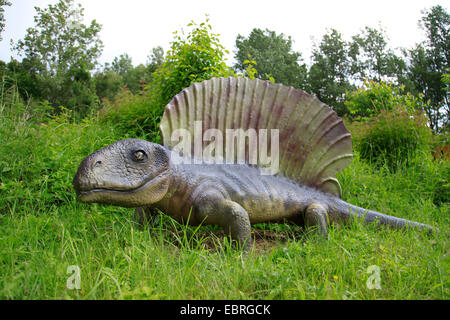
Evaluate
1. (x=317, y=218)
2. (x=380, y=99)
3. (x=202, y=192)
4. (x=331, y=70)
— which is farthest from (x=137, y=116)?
(x=331, y=70)

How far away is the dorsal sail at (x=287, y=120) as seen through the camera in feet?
8.29

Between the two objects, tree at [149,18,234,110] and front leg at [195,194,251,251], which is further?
tree at [149,18,234,110]

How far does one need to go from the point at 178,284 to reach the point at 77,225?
1309mm

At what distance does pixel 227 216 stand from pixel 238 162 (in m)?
0.53

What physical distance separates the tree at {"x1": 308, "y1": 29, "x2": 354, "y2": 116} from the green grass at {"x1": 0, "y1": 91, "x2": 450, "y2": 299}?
2259 centimetres

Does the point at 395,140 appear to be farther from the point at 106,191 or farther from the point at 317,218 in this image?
the point at 106,191

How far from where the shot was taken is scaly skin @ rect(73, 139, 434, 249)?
1858mm

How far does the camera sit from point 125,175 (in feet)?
6.25

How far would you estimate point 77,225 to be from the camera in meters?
2.53

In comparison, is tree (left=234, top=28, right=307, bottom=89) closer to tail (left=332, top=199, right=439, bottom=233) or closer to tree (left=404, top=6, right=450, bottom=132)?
tree (left=404, top=6, right=450, bottom=132)

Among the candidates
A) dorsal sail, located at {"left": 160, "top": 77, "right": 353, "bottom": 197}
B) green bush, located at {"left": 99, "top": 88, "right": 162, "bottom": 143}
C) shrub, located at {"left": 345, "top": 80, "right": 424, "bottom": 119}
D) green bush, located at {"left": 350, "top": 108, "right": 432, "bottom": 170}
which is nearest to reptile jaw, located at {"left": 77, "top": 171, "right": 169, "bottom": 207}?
dorsal sail, located at {"left": 160, "top": 77, "right": 353, "bottom": 197}

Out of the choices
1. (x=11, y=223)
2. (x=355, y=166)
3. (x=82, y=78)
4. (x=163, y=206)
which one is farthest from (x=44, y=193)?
(x=82, y=78)

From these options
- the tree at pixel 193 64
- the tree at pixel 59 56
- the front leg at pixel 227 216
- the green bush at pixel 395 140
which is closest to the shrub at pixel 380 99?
the green bush at pixel 395 140

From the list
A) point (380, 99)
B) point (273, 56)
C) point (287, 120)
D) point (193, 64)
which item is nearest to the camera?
point (287, 120)
